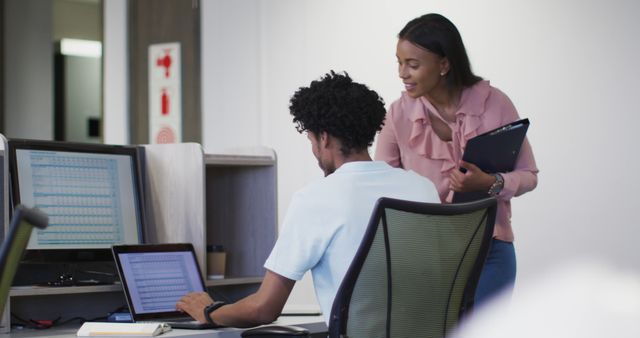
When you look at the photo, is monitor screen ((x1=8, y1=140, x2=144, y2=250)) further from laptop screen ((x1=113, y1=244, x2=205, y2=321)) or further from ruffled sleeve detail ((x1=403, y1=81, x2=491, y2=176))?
ruffled sleeve detail ((x1=403, y1=81, x2=491, y2=176))

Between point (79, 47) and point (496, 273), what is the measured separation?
6341mm

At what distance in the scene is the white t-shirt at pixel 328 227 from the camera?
6.91 feet

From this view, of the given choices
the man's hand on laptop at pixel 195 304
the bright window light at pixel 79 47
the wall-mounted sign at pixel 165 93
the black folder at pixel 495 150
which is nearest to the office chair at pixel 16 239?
the man's hand on laptop at pixel 195 304

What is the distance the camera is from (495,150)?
104 inches

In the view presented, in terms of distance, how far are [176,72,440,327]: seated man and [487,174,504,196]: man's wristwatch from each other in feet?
1.42

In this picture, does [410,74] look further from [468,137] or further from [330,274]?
[330,274]

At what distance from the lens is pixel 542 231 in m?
4.00

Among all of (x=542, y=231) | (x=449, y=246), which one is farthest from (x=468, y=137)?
(x=542, y=231)

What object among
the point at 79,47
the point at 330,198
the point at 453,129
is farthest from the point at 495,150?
the point at 79,47

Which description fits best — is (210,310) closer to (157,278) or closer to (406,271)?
(157,278)

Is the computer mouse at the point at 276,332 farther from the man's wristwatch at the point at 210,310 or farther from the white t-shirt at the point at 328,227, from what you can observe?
the man's wristwatch at the point at 210,310

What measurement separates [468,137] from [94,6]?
6218 millimetres

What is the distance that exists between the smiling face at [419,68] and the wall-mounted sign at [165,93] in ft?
9.56

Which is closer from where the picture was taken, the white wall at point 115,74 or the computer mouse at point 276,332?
the computer mouse at point 276,332
